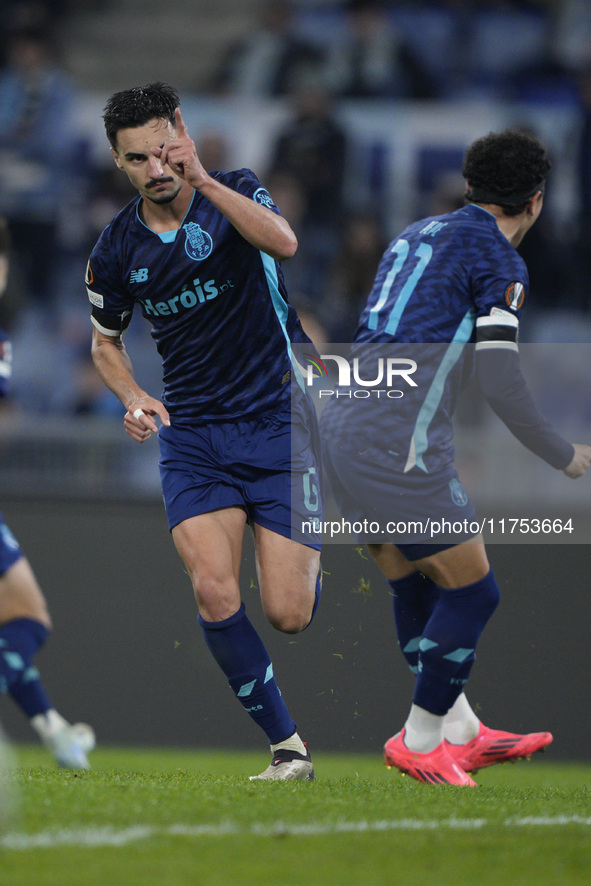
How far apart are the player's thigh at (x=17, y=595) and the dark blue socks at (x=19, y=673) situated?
0.12 ft

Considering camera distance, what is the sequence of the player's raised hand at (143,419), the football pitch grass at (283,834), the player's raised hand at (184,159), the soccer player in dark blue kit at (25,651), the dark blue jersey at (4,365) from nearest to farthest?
the football pitch grass at (283,834) < the soccer player in dark blue kit at (25,651) < the dark blue jersey at (4,365) < the player's raised hand at (184,159) < the player's raised hand at (143,419)

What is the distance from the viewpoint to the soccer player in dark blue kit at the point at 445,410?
386 centimetres

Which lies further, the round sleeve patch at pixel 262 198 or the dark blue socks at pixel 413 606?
the dark blue socks at pixel 413 606

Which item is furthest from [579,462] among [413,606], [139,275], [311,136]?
[311,136]

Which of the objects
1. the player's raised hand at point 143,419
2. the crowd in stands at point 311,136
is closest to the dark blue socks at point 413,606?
the player's raised hand at point 143,419

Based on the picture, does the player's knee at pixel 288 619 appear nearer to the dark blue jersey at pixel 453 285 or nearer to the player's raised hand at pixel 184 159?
the dark blue jersey at pixel 453 285

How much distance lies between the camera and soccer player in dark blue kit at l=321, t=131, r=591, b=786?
12.6 ft

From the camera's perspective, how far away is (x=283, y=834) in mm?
2727

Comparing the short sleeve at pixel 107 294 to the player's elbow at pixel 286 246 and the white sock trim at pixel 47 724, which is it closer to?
the player's elbow at pixel 286 246

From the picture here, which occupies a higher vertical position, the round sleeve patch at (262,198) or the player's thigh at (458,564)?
the round sleeve patch at (262,198)

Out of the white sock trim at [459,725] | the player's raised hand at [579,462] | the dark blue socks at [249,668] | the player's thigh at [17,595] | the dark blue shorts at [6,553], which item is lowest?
the white sock trim at [459,725]

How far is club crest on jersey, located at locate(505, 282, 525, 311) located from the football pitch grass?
1.60 meters

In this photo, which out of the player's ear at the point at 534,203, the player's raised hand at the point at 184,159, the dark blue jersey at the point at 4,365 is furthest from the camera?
the player's ear at the point at 534,203

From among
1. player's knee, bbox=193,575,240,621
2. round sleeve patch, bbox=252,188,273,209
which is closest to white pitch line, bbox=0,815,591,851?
player's knee, bbox=193,575,240,621
